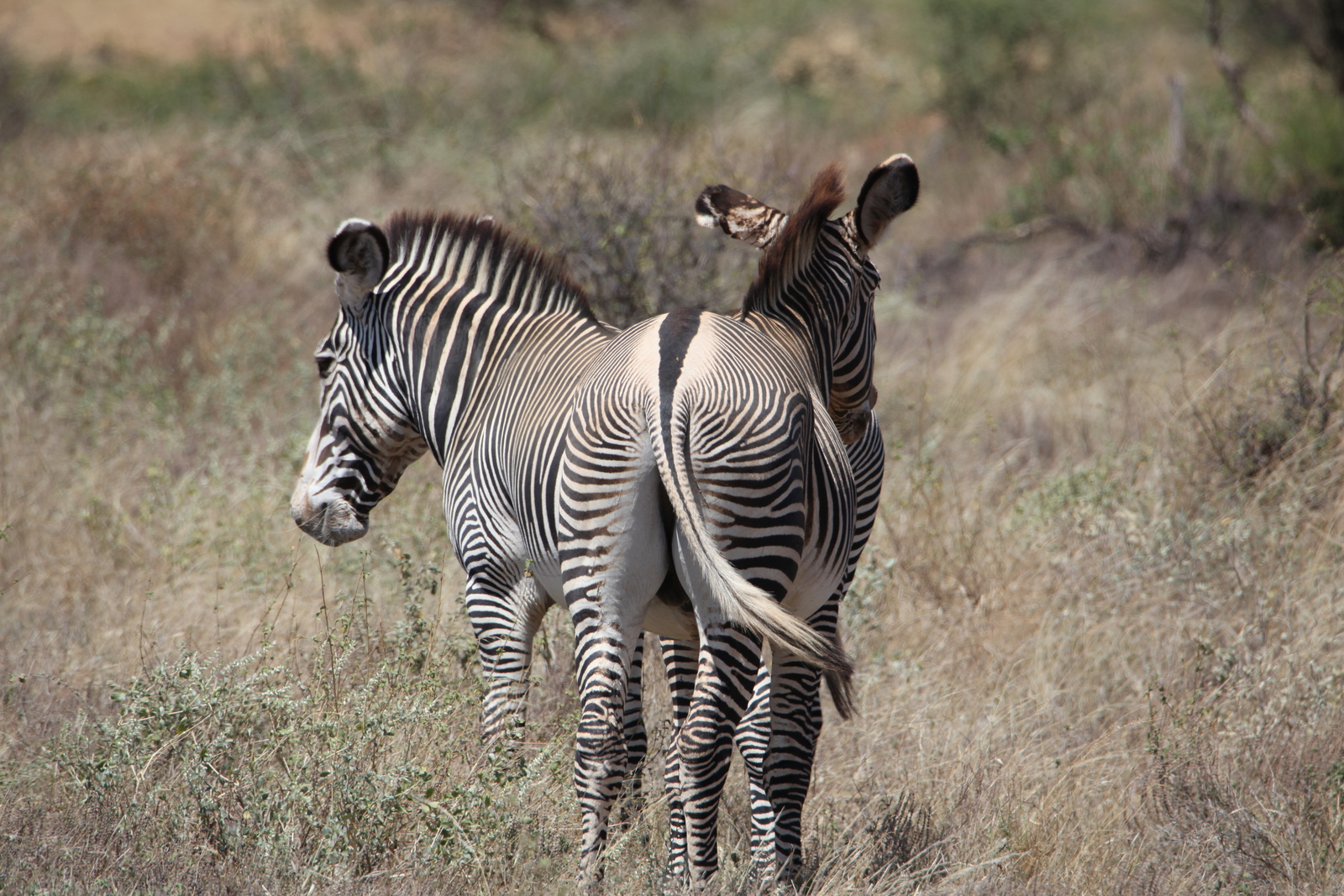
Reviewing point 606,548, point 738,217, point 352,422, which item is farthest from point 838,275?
point 352,422

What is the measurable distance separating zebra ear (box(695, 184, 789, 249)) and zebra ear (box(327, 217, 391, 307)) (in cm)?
113

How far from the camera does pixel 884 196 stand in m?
3.57

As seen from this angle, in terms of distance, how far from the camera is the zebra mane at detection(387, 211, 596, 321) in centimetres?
374

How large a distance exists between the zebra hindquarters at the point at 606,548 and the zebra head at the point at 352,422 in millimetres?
1174

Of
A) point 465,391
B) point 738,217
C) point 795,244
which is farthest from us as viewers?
point 738,217

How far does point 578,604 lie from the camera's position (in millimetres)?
2828

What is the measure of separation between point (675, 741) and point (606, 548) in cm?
102

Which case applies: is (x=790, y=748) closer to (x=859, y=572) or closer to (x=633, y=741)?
(x=633, y=741)

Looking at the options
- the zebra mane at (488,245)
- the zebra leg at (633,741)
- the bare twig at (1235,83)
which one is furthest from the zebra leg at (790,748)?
the bare twig at (1235,83)

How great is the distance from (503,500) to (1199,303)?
775 cm

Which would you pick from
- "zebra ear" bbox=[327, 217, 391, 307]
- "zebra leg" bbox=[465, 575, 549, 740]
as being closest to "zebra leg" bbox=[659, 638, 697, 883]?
"zebra leg" bbox=[465, 575, 549, 740]

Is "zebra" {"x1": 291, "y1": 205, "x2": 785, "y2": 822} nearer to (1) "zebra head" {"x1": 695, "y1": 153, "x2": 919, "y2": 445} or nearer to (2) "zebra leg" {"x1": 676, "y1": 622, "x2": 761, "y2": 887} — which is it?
(2) "zebra leg" {"x1": 676, "y1": 622, "x2": 761, "y2": 887}

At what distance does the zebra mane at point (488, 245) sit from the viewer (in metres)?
3.74

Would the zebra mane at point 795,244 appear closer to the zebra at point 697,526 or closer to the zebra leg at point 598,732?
the zebra at point 697,526
